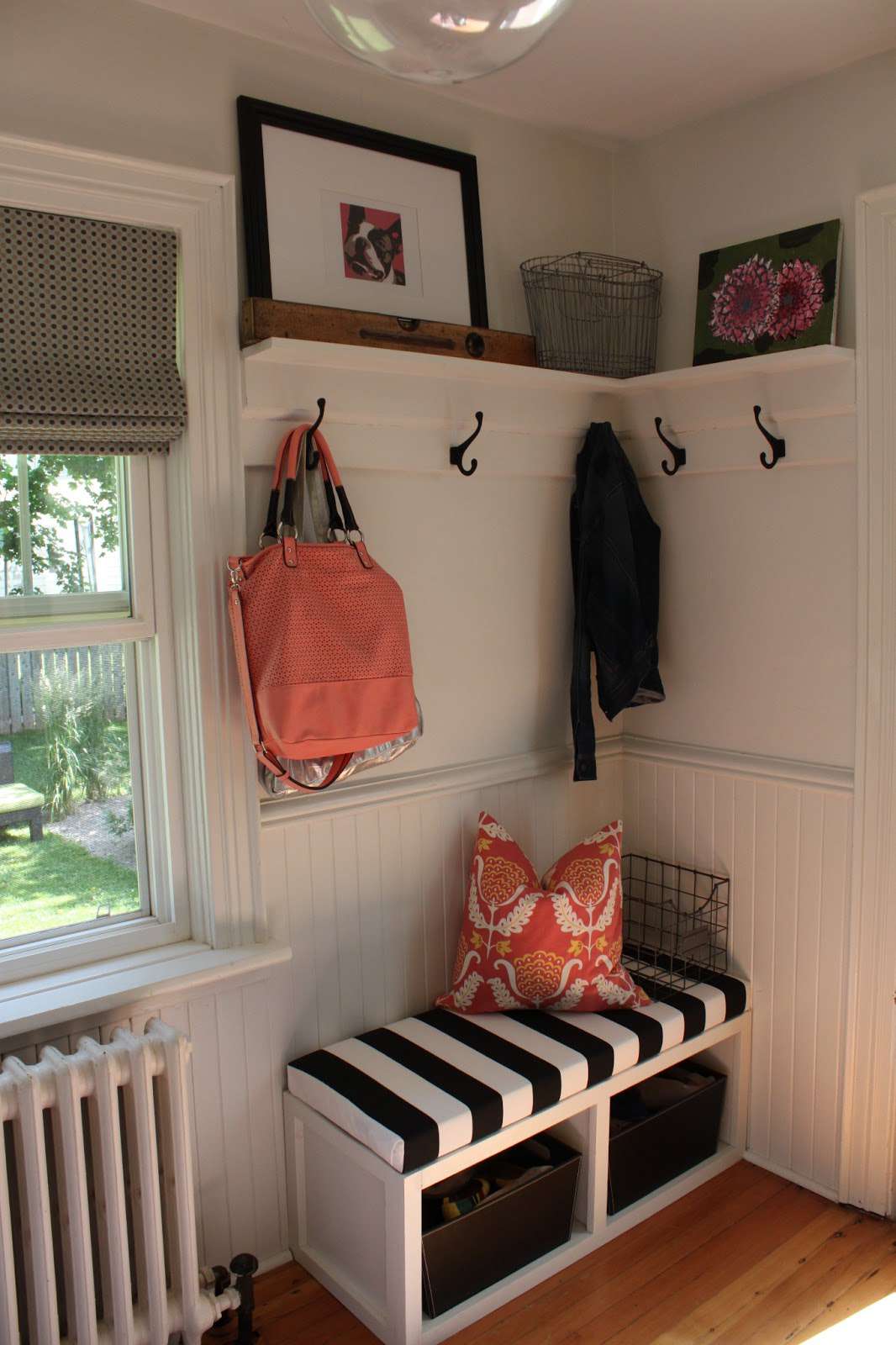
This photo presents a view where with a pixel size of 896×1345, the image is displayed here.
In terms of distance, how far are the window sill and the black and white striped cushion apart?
27 cm

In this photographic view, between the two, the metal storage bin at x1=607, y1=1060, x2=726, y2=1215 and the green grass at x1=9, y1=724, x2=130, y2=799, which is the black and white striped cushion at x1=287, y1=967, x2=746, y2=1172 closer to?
the metal storage bin at x1=607, y1=1060, x2=726, y2=1215

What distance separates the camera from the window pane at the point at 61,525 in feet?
6.31

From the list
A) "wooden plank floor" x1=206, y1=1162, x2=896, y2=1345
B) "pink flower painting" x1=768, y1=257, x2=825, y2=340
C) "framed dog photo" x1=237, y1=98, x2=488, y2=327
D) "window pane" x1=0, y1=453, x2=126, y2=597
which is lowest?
"wooden plank floor" x1=206, y1=1162, x2=896, y2=1345

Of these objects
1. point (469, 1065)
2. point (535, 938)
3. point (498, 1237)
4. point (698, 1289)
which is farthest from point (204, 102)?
point (698, 1289)

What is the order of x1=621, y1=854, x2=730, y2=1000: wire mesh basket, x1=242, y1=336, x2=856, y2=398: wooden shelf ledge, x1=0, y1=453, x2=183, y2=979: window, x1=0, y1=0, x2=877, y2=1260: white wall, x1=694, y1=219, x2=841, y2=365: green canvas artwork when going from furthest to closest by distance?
x1=621, y1=854, x2=730, y2=1000: wire mesh basket < x1=694, y1=219, x2=841, y2=365: green canvas artwork < x1=0, y1=0, x2=877, y2=1260: white wall < x1=242, y1=336, x2=856, y2=398: wooden shelf ledge < x1=0, y1=453, x2=183, y2=979: window

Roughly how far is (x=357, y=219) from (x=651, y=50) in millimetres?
651

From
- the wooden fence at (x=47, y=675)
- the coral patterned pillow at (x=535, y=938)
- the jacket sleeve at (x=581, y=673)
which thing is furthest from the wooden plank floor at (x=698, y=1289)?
the wooden fence at (x=47, y=675)

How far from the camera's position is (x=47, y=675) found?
1.99 m

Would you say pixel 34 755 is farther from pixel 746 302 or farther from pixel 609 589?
pixel 746 302

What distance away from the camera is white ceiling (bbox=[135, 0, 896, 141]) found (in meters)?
1.97

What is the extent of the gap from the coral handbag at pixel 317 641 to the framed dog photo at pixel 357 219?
35cm

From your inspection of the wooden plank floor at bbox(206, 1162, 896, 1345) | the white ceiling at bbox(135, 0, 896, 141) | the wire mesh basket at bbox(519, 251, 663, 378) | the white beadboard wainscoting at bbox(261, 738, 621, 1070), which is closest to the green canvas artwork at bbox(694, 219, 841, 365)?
the wire mesh basket at bbox(519, 251, 663, 378)

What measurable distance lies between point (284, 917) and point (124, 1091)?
17.6 inches

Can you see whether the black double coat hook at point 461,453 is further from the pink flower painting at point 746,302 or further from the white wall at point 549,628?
the pink flower painting at point 746,302
